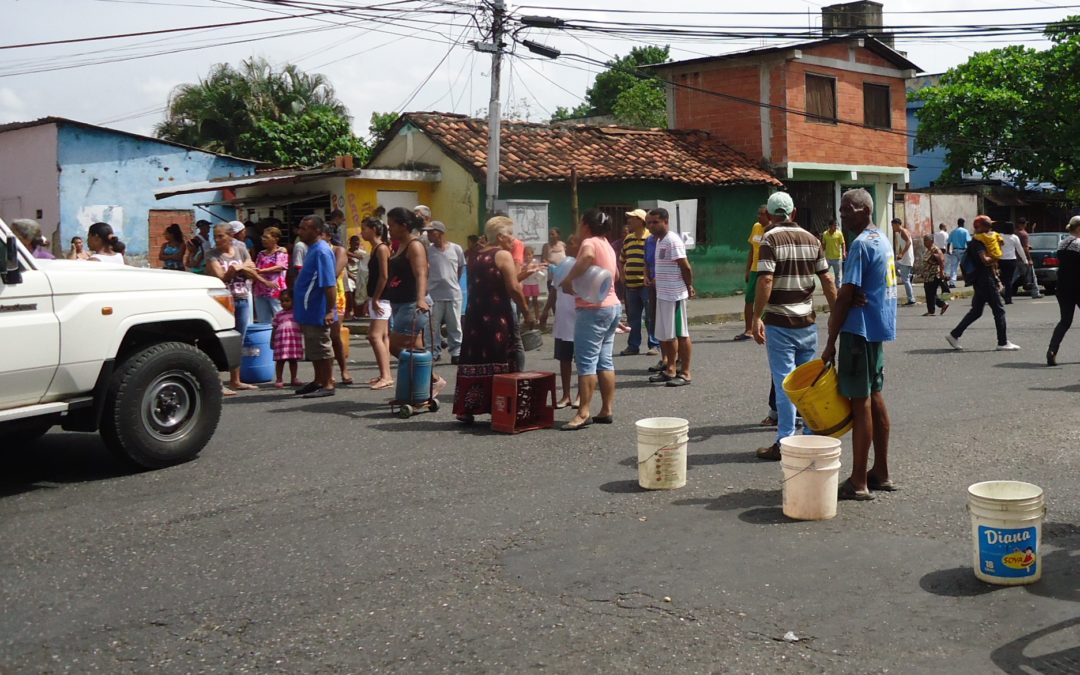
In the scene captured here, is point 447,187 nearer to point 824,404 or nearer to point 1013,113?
point 824,404

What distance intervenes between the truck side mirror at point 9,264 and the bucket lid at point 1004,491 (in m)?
5.53

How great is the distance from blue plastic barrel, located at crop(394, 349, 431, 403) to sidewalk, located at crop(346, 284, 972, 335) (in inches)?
350

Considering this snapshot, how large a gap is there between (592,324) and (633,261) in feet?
15.9

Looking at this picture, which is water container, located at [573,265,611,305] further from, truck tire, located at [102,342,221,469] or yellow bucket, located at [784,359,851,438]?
truck tire, located at [102,342,221,469]

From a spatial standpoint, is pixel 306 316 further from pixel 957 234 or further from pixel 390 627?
pixel 957 234

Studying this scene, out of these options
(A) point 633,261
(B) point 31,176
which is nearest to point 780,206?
(A) point 633,261

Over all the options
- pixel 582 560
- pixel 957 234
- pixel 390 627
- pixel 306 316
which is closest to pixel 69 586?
pixel 390 627

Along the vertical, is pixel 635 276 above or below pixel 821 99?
below

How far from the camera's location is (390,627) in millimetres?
4520

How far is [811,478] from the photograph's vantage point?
5.89m

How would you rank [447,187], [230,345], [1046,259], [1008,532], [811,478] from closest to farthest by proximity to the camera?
1. [1008,532]
2. [811,478]
3. [230,345]
4. [447,187]
5. [1046,259]

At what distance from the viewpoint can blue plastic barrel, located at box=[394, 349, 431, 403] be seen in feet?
31.7

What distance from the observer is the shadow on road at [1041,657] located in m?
3.96

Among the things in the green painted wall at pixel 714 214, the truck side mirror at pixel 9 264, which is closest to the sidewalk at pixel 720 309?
the green painted wall at pixel 714 214
